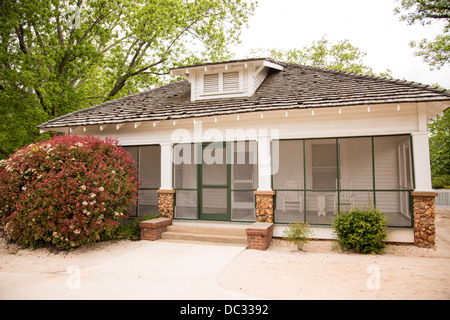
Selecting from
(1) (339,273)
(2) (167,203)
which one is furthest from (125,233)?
(1) (339,273)

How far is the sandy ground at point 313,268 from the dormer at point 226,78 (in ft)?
16.8

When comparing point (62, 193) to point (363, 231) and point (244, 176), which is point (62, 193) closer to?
point (363, 231)

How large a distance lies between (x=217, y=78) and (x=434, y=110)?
258 inches

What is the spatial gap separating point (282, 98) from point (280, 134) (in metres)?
1.11

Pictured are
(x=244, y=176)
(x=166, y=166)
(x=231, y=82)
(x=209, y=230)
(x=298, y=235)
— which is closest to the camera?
(x=298, y=235)

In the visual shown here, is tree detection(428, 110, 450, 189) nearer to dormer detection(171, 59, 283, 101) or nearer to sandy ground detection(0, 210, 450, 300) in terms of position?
sandy ground detection(0, 210, 450, 300)

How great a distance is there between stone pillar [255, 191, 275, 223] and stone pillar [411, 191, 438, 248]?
3.51 m

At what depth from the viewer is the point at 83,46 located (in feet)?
50.3

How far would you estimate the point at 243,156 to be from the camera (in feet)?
→ 44.0

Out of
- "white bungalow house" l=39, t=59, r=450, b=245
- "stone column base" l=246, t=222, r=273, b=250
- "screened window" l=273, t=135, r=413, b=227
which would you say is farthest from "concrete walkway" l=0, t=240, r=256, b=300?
"screened window" l=273, t=135, r=413, b=227

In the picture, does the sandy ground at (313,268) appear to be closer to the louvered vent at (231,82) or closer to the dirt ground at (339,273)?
the dirt ground at (339,273)

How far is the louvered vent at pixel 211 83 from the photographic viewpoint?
1059 cm

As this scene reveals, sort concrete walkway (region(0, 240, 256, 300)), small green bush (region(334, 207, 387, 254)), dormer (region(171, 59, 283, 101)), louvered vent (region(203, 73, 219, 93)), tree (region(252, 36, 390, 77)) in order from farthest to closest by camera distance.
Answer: tree (region(252, 36, 390, 77)) → louvered vent (region(203, 73, 219, 93)) → dormer (region(171, 59, 283, 101)) → small green bush (region(334, 207, 387, 254)) → concrete walkway (region(0, 240, 256, 300))

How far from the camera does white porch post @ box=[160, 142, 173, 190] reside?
31.6 ft
